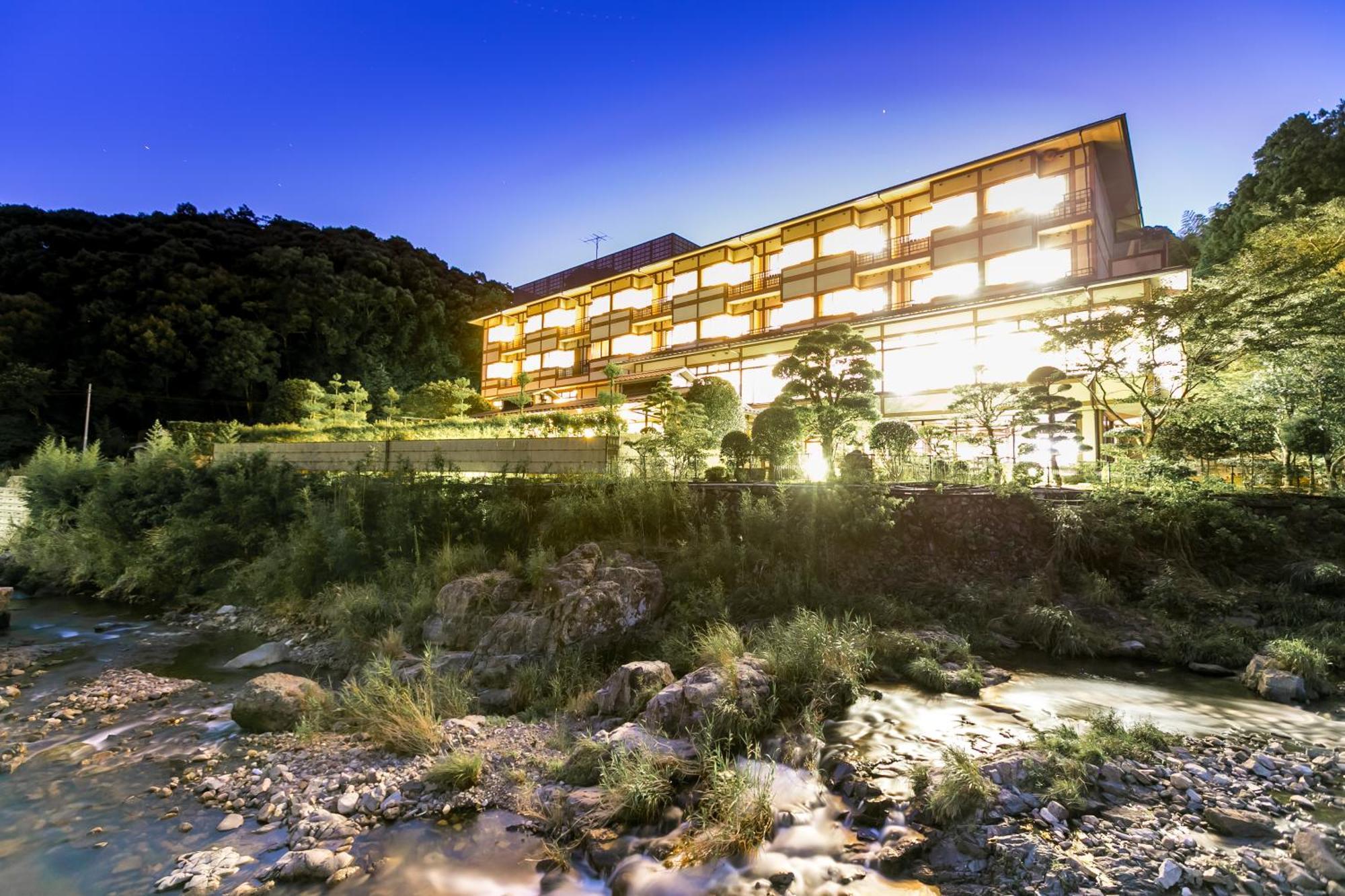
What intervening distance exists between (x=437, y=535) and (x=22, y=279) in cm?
3887

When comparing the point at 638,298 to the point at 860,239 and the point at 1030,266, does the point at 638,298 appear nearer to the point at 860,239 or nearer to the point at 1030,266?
the point at 860,239

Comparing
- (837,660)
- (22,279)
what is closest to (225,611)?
(837,660)

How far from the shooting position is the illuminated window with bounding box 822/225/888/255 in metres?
24.1

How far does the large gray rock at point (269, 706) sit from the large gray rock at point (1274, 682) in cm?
1072

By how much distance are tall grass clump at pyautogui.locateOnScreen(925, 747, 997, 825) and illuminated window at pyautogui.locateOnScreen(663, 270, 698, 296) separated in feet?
86.0

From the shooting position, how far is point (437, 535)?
12047 mm

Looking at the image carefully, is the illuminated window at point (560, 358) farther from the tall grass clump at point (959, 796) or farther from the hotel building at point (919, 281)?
the tall grass clump at point (959, 796)

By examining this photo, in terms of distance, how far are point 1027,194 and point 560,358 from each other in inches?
937

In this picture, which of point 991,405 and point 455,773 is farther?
point 991,405

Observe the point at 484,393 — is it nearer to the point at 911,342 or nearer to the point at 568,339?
the point at 568,339

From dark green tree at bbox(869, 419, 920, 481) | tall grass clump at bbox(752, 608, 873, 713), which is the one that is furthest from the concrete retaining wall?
dark green tree at bbox(869, 419, 920, 481)

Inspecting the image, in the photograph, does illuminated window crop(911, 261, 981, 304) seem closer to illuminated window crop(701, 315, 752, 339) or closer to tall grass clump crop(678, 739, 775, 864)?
illuminated window crop(701, 315, 752, 339)

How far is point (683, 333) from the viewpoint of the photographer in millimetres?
29109

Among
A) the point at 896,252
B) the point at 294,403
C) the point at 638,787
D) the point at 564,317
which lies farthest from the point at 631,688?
the point at 564,317
